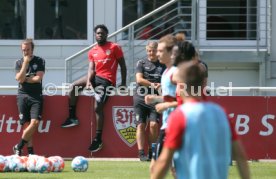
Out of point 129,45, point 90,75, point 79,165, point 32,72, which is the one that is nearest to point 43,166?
point 79,165

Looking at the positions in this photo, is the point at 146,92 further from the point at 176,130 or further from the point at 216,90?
the point at 176,130

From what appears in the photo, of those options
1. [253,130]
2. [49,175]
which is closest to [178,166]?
[49,175]

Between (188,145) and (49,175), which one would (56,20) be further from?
(188,145)

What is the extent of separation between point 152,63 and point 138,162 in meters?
1.83

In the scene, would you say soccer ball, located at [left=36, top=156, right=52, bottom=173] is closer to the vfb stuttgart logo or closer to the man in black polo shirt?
the man in black polo shirt

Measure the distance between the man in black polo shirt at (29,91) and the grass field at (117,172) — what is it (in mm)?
1068

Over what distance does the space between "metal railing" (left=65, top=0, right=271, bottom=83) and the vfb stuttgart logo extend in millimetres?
3044

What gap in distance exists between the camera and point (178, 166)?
5.84m

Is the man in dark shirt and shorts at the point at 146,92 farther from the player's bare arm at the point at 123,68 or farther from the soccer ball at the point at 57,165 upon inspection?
the soccer ball at the point at 57,165

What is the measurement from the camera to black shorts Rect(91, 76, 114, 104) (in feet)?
52.7

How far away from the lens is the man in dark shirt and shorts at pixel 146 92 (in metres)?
15.1

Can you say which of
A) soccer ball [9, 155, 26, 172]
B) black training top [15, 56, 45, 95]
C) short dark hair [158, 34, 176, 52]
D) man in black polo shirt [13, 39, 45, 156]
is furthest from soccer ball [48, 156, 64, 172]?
short dark hair [158, 34, 176, 52]

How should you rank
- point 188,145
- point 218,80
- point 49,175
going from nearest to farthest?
point 188,145 → point 49,175 → point 218,80

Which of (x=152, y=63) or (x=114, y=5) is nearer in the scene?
(x=152, y=63)
